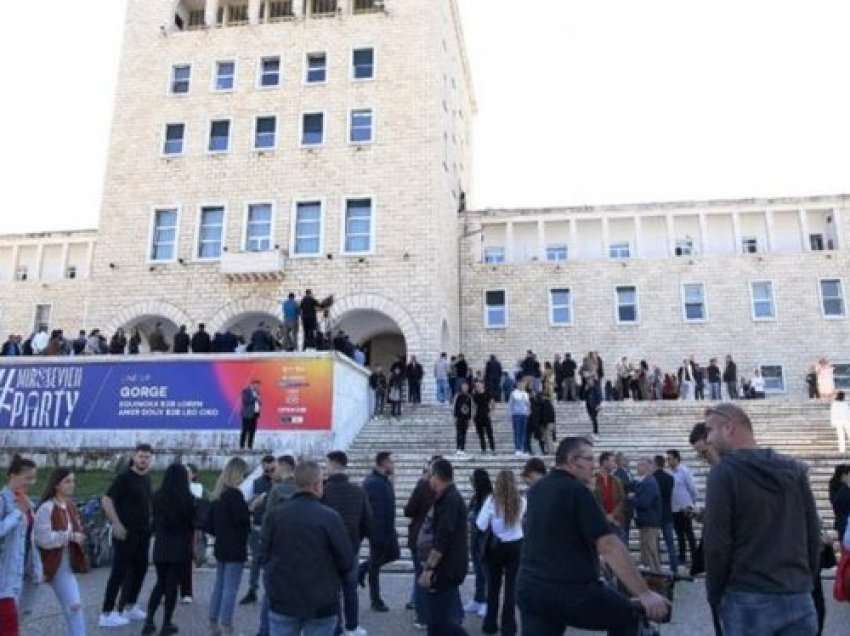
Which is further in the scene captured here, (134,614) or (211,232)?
(211,232)

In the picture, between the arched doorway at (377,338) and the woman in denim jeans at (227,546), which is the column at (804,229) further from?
the woman in denim jeans at (227,546)

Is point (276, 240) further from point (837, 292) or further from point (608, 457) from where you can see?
point (837, 292)

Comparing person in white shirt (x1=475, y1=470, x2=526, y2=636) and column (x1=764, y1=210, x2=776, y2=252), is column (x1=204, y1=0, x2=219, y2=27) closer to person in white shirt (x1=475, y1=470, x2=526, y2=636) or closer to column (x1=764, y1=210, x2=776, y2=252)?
column (x1=764, y1=210, x2=776, y2=252)

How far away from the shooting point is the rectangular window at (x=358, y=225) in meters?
26.2

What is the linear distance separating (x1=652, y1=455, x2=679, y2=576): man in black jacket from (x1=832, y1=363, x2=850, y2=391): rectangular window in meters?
20.9

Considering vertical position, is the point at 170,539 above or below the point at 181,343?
below

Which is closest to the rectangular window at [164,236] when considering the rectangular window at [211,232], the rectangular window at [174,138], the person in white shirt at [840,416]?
the rectangular window at [211,232]

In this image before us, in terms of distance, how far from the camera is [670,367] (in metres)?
29.0

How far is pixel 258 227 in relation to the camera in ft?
88.0

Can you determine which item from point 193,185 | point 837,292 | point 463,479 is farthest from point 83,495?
point 837,292

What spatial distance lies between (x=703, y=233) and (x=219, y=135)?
21.0 m

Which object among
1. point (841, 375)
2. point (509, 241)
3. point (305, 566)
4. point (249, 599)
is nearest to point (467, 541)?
point (305, 566)

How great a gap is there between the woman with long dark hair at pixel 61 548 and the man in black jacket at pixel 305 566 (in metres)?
2.35

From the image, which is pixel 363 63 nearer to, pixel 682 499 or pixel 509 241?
pixel 509 241
